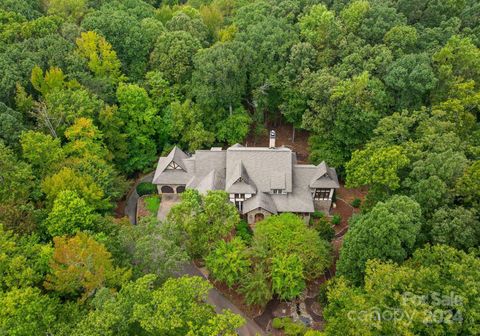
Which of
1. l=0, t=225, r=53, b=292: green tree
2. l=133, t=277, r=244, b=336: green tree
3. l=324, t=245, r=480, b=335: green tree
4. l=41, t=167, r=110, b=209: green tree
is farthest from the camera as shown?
l=41, t=167, r=110, b=209: green tree

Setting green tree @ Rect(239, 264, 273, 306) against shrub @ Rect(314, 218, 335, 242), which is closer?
green tree @ Rect(239, 264, 273, 306)

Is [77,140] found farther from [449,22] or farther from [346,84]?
[449,22]

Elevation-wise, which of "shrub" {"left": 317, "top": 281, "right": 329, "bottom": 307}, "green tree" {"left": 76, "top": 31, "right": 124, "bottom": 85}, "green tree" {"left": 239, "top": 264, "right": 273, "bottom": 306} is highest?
"green tree" {"left": 76, "top": 31, "right": 124, "bottom": 85}

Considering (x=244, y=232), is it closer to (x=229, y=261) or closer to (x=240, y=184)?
Result: (x=240, y=184)

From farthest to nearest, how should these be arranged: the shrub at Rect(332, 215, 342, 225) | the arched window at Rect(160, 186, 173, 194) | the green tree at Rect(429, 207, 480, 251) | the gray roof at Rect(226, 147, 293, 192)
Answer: the arched window at Rect(160, 186, 173, 194)
the shrub at Rect(332, 215, 342, 225)
the gray roof at Rect(226, 147, 293, 192)
the green tree at Rect(429, 207, 480, 251)

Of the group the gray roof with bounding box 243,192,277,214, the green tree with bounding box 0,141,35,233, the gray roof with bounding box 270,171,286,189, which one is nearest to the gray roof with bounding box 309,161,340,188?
the gray roof with bounding box 270,171,286,189

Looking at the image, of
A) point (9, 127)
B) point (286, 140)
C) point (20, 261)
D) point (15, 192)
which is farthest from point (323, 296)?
point (9, 127)

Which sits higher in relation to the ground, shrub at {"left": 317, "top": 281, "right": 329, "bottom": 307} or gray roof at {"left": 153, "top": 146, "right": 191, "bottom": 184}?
gray roof at {"left": 153, "top": 146, "right": 191, "bottom": 184}

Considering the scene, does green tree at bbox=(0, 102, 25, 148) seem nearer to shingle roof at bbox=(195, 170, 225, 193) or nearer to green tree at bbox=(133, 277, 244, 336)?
shingle roof at bbox=(195, 170, 225, 193)

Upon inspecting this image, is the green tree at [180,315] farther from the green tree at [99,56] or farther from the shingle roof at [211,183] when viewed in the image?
the green tree at [99,56]
